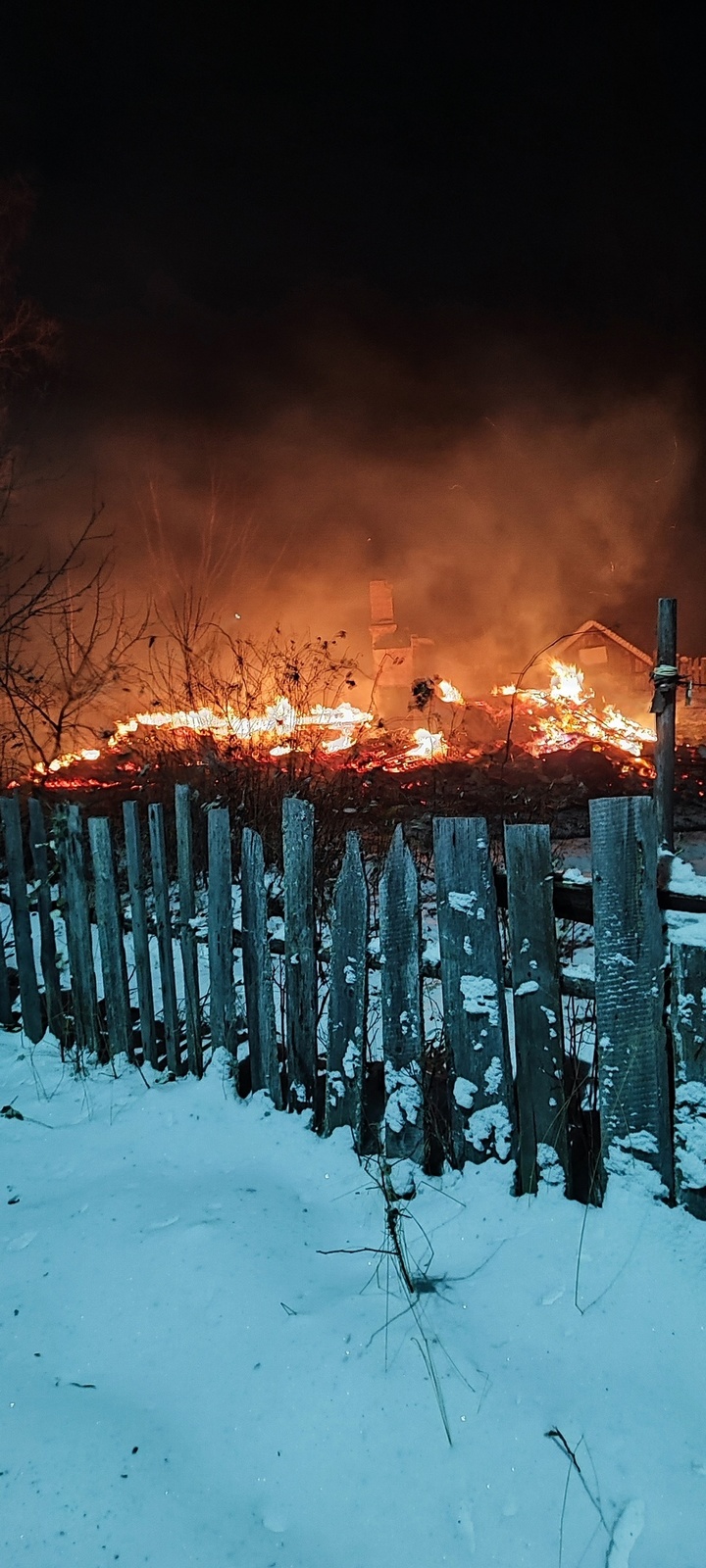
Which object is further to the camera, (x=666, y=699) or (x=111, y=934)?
(x=666, y=699)

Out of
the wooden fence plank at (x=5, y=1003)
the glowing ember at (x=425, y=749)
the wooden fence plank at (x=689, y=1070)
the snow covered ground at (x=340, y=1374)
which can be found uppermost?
the glowing ember at (x=425, y=749)

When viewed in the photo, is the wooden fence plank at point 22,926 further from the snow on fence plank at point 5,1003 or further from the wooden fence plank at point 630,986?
the wooden fence plank at point 630,986

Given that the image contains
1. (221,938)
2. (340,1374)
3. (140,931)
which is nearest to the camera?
(340,1374)

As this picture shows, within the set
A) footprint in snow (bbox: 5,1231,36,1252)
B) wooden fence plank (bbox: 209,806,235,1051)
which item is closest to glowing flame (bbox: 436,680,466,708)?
wooden fence plank (bbox: 209,806,235,1051)

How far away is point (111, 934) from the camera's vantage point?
386cm

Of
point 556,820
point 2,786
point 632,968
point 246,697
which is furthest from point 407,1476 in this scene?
point 556,820

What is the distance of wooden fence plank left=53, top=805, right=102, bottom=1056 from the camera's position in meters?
4.02

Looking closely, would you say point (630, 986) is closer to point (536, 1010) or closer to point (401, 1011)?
point (536, 1010)

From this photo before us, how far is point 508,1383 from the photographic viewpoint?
1.95 meters

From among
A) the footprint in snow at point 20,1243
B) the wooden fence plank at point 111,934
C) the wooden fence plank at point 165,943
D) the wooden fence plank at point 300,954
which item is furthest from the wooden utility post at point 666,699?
the footprint in snow at point 20,1243

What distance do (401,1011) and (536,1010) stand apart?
0.51 meters

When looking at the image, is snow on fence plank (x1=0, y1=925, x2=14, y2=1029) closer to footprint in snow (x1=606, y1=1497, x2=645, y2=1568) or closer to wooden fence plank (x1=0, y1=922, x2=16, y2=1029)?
wooden fence plank (x1=0, y1=922, x2=16, y2=1029)

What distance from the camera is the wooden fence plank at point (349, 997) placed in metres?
2.93

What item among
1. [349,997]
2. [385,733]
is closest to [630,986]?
[349,997]
